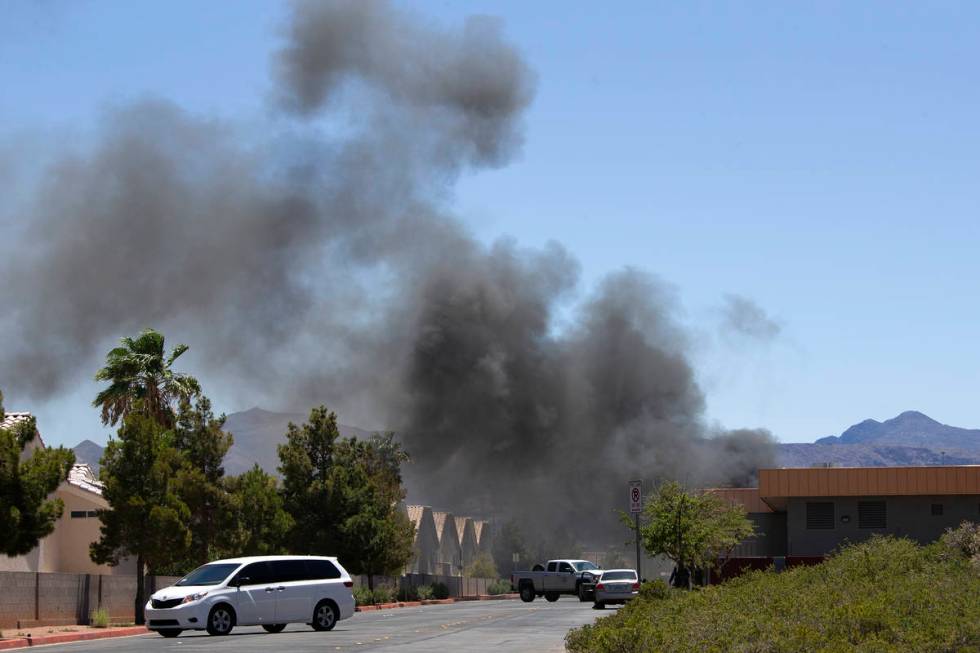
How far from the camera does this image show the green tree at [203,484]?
42.3 m

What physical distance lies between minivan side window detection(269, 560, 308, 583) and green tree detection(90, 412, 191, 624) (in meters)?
8.09

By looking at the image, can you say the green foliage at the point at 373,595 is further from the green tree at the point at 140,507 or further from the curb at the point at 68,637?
A: the curb at the point at 68,637

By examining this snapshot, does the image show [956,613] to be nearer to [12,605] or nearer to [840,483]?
[12,605]

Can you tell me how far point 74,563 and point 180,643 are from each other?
2321cm

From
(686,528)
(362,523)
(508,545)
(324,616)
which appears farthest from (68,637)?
(508,545)

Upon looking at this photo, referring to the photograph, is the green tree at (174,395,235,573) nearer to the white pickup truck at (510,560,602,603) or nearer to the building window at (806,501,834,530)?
the white pickup truck at (510,560,602,603)

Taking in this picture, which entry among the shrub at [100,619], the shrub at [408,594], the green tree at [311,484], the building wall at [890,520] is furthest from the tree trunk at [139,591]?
the shrub at [408,594]

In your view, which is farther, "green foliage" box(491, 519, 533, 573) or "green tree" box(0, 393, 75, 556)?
"green foliage" box(491, 519, 533, 573)

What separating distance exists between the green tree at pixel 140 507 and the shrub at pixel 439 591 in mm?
34618

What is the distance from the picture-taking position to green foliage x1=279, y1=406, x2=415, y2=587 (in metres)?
55.6

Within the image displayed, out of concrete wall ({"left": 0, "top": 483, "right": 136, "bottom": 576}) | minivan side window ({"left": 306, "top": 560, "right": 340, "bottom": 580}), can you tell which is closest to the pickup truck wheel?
concrete wall ({"left": 0, "top": 483, "right": 136, "bottom": 576})

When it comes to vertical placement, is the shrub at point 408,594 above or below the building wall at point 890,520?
below

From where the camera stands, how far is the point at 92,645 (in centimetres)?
2562

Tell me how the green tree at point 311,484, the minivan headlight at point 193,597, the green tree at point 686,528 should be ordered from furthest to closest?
the green tree at point 311,484, the green tree at point 686,528, the minivan headlight at point 193,597
